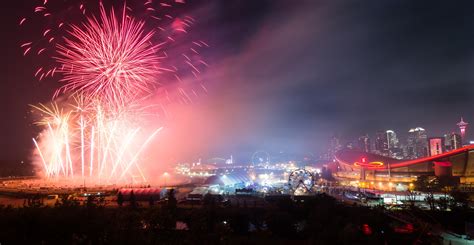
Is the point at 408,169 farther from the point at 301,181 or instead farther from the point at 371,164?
the point at 301,181

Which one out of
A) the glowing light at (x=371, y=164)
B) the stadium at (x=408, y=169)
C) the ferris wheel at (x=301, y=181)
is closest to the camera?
the ferris wheel at (x=301, y=181)

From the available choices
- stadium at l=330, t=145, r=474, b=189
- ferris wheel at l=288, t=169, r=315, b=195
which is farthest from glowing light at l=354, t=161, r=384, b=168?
ferris wheel at l=288, t=169, r=315, b=195

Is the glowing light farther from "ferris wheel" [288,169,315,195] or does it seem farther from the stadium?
"ferris wheel" [288,169,315,195]

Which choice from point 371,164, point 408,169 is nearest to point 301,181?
point 408,169

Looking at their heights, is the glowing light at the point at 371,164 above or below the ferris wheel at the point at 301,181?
above

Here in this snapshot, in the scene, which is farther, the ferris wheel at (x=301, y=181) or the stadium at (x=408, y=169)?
the stadium at (x=408, y=169)

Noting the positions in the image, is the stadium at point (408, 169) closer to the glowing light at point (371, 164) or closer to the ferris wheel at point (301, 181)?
the glowing light at point (371, 164)

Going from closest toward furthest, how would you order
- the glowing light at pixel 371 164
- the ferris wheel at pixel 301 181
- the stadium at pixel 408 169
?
the ferris wheel at pixel 301 181
the stadium at pixel 408 169
the glowing light at pixel 371 164

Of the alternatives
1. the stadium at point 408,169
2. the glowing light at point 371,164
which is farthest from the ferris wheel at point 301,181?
the glowing light at point 371,164
